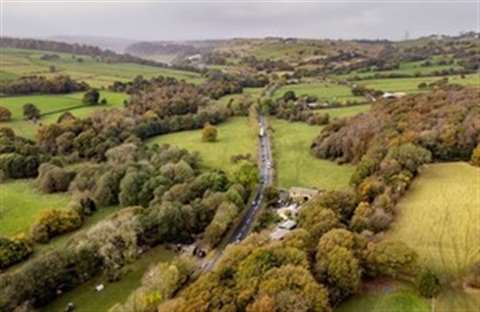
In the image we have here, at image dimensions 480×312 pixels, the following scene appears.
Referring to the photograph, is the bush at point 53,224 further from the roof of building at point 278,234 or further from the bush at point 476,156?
the bush at point 476,156

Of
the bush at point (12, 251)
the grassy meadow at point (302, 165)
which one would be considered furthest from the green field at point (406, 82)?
the bush at point (12, 251)

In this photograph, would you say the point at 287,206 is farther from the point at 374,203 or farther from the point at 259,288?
the point at 259,288

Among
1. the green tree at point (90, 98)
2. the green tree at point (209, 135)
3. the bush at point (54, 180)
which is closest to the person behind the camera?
the bush at point (54, 180)

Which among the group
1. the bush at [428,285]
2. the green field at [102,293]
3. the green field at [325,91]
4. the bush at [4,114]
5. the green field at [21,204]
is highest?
the green field at [325,91]

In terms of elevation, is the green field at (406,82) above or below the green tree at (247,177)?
above

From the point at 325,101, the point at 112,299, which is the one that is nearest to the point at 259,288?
the point at 112,299

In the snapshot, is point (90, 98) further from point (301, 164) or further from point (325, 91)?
point (325, 91)
